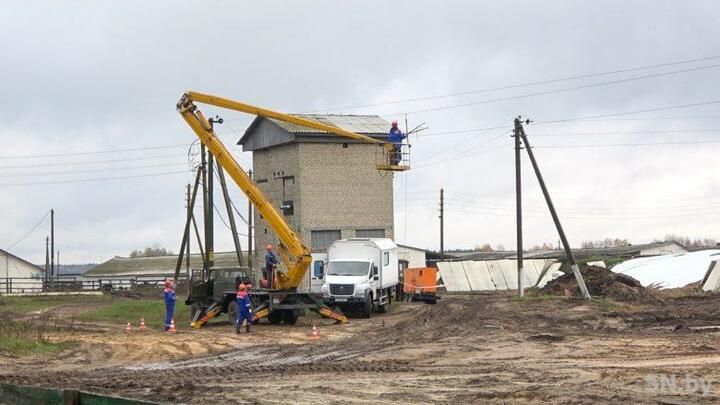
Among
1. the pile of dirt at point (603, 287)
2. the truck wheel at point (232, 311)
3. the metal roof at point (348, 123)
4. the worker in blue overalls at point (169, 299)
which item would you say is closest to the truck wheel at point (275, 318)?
the truck wheel at point (232, 311)

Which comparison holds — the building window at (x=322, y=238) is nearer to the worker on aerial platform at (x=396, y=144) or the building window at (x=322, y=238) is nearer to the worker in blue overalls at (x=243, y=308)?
the worker on aerial platform at (x=396, y=144)

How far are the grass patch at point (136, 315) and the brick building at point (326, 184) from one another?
11665 mm

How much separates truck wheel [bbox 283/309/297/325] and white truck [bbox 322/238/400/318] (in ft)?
13.4

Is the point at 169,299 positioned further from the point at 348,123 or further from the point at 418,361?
the point at 348,123

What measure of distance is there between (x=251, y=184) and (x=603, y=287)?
19.9 metres

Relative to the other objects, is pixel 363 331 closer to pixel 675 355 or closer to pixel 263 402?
pixel 675 355

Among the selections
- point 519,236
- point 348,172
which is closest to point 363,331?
point 519,236

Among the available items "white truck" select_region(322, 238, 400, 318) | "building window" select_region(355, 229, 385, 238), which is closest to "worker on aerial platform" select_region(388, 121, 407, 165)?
"white truck" select_region(322, 238, 400, 318)

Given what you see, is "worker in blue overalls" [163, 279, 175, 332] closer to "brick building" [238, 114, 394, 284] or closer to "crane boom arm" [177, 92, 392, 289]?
"crane boom arm" [177, 92, 392, 289]

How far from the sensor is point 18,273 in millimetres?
101250

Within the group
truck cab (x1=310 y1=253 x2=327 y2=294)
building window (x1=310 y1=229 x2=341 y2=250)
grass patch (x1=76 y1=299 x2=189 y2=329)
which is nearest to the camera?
grass patch (x1=76 y1=299 x2=189 y2=329)

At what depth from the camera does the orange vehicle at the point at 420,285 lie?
50562mm

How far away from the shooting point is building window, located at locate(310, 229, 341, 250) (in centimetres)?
5925

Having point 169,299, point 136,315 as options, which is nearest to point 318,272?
point 136,315
